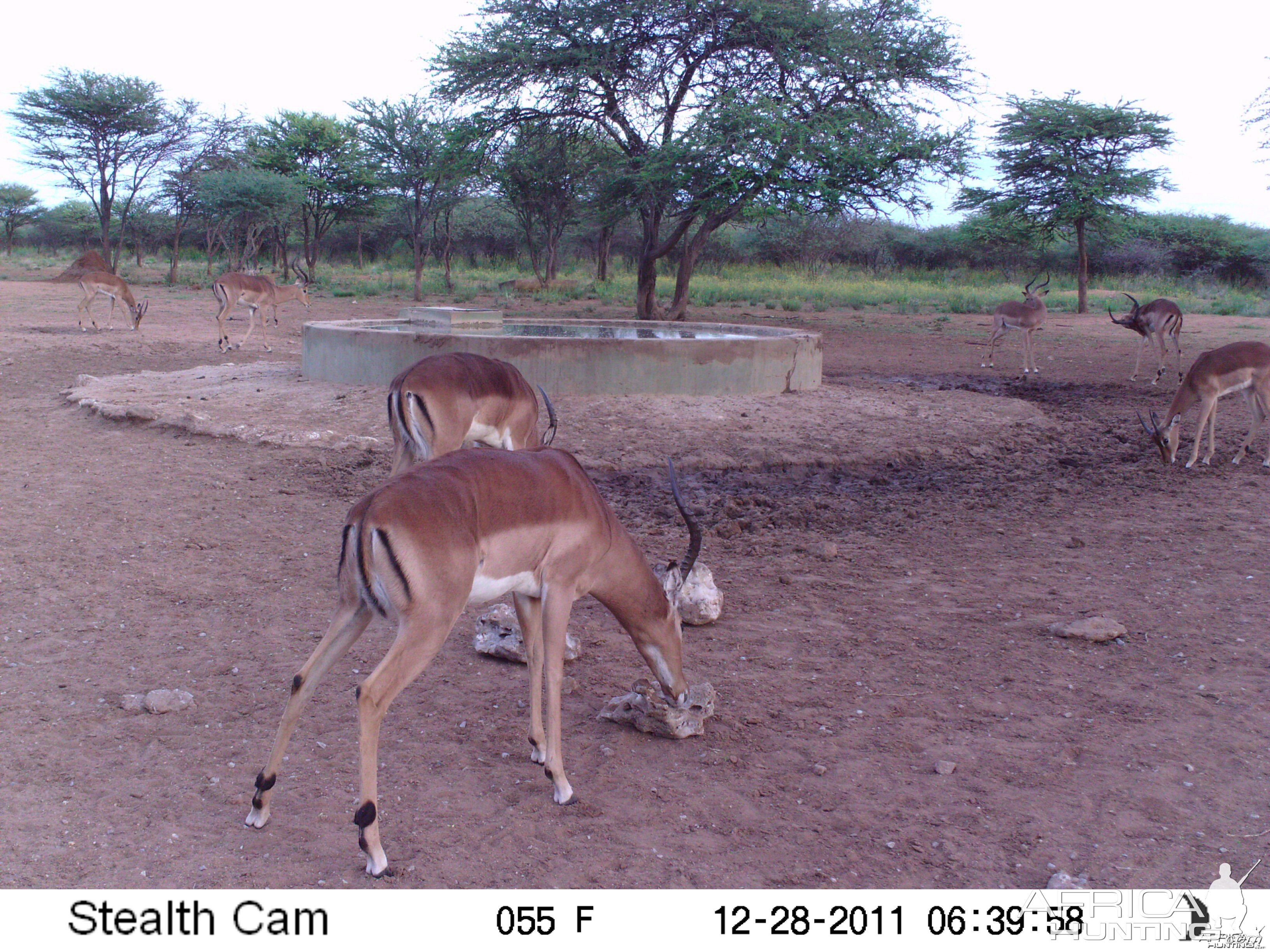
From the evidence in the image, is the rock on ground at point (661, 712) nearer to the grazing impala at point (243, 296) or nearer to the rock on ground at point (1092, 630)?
the rock on ground at point (1092, 630)

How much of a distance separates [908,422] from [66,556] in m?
7.73

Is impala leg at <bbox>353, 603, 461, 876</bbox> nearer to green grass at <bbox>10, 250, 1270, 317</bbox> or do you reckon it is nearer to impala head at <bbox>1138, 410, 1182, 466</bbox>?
impala head at <bbox>1138, 410, 1182, 466</bbox>

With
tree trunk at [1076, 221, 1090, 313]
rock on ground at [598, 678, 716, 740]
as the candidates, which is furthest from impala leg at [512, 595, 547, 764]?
A: tree trunk at [1076, 221, 1090, 313]

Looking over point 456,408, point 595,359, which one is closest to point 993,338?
point 595,359

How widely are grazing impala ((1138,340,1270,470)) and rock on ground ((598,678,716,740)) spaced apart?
6.97 meters

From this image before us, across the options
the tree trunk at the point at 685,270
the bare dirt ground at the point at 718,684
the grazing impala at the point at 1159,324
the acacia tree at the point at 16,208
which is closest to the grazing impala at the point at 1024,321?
the grazing impala at the point at 1159,324

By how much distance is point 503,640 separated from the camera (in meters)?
4.71

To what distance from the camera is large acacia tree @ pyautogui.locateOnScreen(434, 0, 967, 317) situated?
1922 centimetres

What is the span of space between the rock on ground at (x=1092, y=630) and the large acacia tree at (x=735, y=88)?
49.4 feet

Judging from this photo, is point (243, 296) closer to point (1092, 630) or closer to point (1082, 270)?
point (1092, 630)

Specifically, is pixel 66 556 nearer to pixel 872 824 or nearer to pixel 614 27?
pixel 872 824

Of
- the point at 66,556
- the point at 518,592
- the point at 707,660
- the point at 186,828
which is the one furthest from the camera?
the point at 66,556

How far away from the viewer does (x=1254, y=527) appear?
6832 mm

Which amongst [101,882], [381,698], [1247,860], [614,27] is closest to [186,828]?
[101,882]
